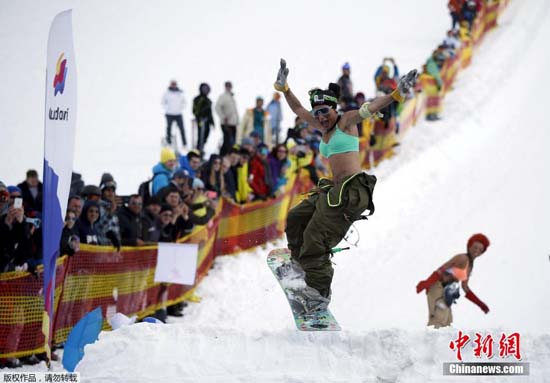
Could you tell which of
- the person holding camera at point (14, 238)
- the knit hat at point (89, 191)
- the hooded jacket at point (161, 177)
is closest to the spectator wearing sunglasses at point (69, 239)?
the person holding camera at point (14, 238)

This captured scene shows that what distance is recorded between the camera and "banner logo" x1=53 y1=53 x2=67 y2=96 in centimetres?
614

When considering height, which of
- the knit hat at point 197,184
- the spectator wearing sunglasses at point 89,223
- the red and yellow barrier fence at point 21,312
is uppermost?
the knit hat at point 197,184

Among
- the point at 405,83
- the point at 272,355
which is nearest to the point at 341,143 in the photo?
the point at 405,83

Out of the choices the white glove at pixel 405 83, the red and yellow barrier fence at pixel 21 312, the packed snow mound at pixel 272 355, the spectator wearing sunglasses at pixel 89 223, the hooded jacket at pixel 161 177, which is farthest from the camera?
the hooded jacket at pixel 161 177

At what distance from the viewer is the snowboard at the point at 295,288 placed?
693 centimetres

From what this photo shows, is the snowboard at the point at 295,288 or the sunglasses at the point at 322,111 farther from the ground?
the sunglasses at the point at 322,111

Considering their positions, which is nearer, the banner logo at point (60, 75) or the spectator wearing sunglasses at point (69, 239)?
the banner logo at point (60, 75)

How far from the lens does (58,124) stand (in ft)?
20.2

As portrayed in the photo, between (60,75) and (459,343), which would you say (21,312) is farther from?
(459,343)

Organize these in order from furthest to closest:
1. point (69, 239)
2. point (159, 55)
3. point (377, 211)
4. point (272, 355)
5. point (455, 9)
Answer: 1. point (455, 9)
2. point (159, 55)
3. point (377, 211)
4. point (69, 239)
5. point (272, 355)

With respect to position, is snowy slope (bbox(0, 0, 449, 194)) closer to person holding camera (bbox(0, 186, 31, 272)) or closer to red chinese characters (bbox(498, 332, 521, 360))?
person holding camera (bbox(0, 186, 31, 272))

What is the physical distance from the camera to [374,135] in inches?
702

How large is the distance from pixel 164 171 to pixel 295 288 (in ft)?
14.0

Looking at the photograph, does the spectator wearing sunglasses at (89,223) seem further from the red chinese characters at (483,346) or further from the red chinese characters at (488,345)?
the red chinese characters at (483,346)
